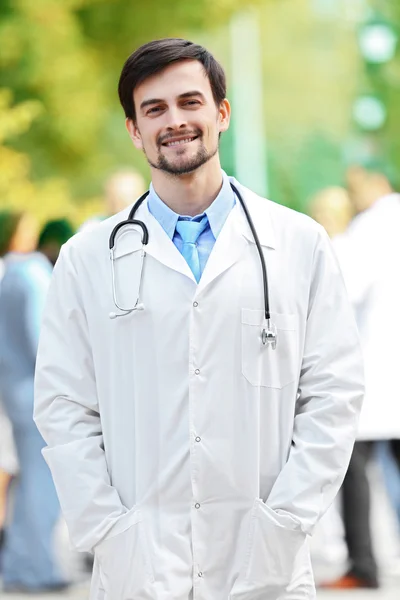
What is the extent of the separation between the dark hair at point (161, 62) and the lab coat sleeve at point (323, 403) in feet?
1.43

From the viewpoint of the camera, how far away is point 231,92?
70.3ft

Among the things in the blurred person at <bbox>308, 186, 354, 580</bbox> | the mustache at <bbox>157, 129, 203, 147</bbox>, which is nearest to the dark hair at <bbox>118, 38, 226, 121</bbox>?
the mustache at <bbox>157, 129, 203, 147</bbox>

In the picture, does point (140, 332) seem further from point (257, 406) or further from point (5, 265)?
point (5, 265)

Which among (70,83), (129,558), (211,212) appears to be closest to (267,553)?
(129,558)

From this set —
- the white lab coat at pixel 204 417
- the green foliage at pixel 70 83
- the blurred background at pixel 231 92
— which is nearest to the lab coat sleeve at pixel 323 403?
the white lab coat at pixel 204 417

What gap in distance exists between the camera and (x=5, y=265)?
21.4ft

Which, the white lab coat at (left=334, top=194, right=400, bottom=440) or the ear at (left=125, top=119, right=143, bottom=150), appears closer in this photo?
the ear at (left=125, top=119, right=143, bottom=150)

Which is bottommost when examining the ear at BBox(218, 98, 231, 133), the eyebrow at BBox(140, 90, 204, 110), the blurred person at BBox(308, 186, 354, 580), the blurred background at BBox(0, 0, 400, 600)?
the blurred person at BBox(308, 186, 354, 580)

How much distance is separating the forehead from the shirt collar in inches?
9.3

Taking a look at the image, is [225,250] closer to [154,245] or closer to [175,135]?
[154,245]

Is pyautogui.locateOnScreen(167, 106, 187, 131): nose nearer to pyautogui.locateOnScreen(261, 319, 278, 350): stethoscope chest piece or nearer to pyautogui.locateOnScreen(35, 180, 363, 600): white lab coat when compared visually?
pyautogui.locateOnScreen(35, 180, 363, 600): white lab coat

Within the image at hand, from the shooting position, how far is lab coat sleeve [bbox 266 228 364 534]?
9.70 ft

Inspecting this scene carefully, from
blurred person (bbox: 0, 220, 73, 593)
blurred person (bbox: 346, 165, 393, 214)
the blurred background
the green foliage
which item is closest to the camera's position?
blurred person (bbox: 0, 220, 73, 593)

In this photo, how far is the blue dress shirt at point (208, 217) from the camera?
10.2 ft
